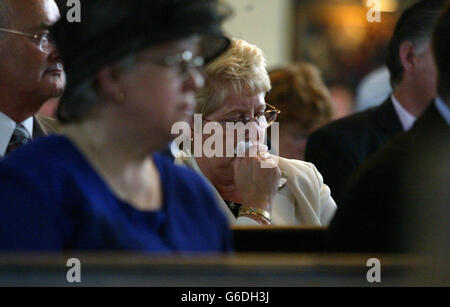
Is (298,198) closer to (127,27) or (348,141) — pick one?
(348,141)

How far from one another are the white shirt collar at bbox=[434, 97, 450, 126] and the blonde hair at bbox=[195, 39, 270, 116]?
2.03 ft

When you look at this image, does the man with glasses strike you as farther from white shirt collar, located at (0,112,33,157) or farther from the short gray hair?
the short gray hair

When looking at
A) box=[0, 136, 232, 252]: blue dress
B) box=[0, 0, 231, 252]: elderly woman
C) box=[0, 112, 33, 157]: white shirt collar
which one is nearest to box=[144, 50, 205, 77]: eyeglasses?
box=[0, 0, 231, 252]: elderly woman

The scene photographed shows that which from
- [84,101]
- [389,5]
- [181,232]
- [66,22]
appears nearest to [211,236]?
[181,232]

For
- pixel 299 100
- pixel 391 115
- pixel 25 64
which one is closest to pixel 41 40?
pixel 25 64

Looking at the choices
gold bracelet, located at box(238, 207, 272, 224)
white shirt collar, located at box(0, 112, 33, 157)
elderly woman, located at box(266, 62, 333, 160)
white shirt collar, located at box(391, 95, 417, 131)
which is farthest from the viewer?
elderly woman, located at box(266, 62, 333, 160)

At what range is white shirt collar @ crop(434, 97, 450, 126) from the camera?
1477 mm

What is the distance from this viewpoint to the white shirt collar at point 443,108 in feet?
4.84

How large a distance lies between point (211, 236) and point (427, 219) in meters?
0.35

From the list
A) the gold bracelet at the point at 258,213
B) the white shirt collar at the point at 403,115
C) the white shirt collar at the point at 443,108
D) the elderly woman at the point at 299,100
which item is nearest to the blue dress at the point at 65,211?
the white shirt collar at the point at 443,108

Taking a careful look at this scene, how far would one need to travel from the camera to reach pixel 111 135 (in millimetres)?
1276

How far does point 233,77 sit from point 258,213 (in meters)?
0.33
